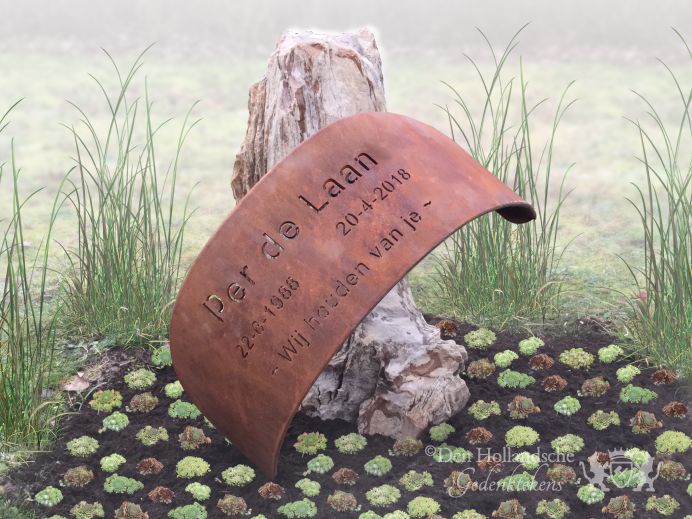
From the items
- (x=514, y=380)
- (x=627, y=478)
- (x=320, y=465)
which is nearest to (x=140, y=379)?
(x=320, y=465)

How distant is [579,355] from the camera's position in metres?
4.18

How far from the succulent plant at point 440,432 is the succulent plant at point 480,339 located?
58 centimetres

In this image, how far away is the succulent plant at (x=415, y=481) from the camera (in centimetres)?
350

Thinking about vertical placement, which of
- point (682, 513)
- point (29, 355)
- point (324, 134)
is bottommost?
point (682, 513)

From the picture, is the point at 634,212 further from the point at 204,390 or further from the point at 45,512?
the point at 45,512

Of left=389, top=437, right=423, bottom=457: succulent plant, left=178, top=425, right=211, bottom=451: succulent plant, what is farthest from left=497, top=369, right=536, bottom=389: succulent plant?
left=178, top=425, right=211, bottom=451: succulent plant

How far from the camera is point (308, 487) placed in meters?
3.50

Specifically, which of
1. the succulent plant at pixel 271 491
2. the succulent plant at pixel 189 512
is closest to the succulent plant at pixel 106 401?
the succulent plant at pixel 189 512

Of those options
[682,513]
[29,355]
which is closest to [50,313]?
[29,355]

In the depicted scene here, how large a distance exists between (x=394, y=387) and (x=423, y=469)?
31cm

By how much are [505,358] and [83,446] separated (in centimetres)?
164

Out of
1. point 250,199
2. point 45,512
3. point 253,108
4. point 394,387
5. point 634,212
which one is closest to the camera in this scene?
point 250,199

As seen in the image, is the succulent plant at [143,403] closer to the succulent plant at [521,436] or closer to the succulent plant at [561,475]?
the succulent plant at [521,436]

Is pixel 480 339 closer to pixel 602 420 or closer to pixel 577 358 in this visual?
pixel 577 358
